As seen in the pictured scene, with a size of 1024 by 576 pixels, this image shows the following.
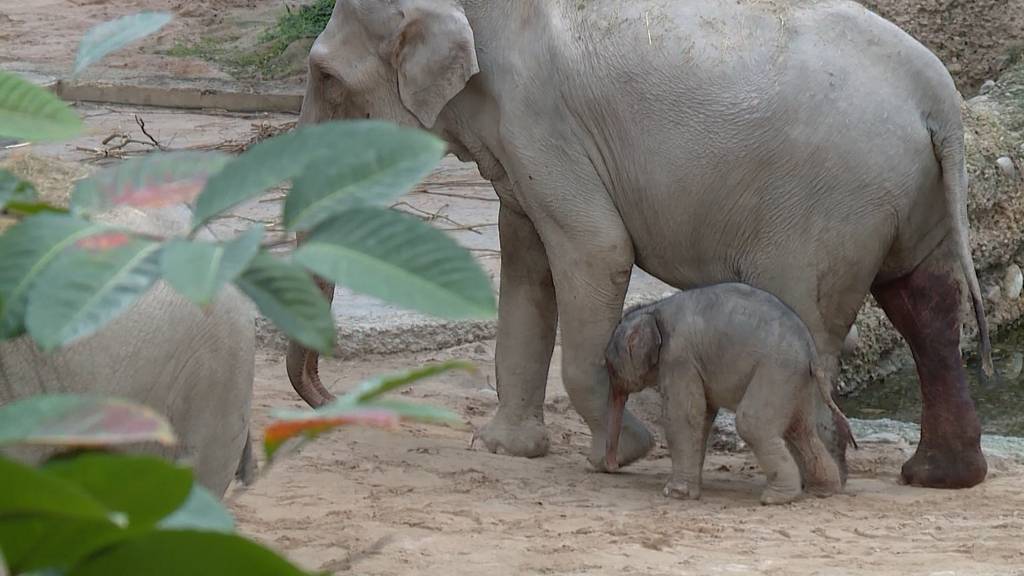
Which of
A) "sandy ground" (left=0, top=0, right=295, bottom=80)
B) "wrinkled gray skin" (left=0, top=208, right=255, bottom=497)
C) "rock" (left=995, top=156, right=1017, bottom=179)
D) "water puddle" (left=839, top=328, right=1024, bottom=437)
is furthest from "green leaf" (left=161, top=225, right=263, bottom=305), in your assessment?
"sandy ground" (left=0, top=0, right=295, bottom=80)

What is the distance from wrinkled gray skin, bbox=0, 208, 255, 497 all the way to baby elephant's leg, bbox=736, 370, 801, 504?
2.01m

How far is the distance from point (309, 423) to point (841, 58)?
415cm

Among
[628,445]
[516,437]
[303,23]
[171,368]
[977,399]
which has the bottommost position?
[516,437]

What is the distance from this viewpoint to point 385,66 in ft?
16.6

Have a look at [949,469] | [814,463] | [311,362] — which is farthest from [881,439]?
[311,362]

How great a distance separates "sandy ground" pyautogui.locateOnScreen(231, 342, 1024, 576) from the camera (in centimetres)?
376

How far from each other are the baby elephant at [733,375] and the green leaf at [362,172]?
3.71 metres

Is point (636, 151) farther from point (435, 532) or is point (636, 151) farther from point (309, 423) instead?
point (309, 423)

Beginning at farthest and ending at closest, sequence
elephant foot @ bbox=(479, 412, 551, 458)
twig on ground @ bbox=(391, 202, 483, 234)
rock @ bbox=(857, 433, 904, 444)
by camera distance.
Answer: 1. twig on ground @ bbox=(391, 202, 483, 234)
2. rock @ bbox=(857, 433, 904, 444)
3. elephant foot @ bbox=(479, 412, 551, 458)

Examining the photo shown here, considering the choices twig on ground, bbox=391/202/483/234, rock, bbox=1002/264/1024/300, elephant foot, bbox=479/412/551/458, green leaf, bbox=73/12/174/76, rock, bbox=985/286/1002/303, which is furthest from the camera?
twig on ground, bbox=391/202/483/234

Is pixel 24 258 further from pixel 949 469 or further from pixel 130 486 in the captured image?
pixel 949 469

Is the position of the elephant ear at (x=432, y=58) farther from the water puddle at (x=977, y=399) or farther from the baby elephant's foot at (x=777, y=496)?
the water puddle at (x=977, y=399)

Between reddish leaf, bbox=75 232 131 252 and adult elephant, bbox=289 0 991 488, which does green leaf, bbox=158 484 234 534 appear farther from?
adult elephant, bbox=289 0 991 488

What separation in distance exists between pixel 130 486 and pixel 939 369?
4.62 metres
